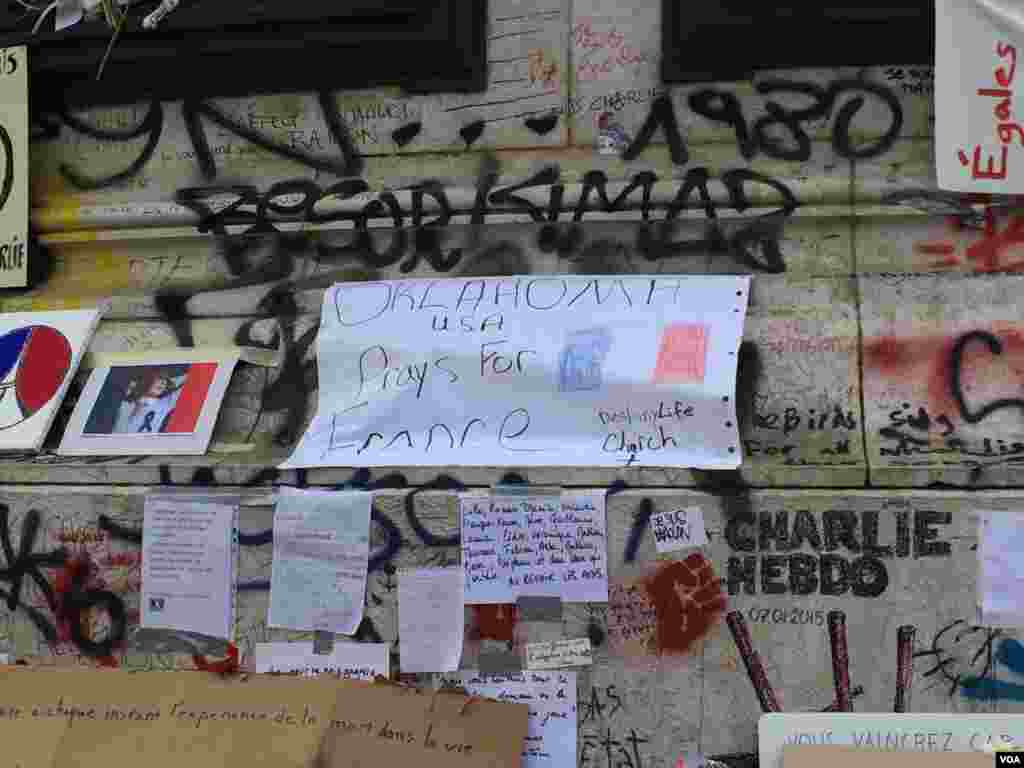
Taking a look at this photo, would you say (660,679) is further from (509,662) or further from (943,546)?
(943,546)

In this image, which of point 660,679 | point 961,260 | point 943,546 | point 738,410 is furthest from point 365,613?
point 961,260

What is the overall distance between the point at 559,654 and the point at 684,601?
0.39 meters

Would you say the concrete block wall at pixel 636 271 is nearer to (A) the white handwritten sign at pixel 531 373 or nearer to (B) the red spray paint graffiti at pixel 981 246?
(B) the red spray paint graffiti at pixel 981 246

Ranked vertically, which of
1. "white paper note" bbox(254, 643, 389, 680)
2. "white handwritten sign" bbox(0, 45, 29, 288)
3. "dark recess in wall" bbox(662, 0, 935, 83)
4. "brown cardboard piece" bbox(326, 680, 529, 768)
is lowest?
"brown cardboard piece" bbox(326, 680, 529, 768)

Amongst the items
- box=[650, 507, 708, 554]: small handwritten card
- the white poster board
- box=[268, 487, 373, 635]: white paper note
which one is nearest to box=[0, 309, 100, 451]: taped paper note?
box=[268, 487, 373, 635]: white paper note

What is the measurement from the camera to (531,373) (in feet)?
13.1

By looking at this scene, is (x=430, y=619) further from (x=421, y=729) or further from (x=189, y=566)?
(x=189, y=566)

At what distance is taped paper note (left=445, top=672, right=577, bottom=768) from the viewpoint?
11.9 feet

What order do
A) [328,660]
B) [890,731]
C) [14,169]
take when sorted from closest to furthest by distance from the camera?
[890,731]
[328,660]
[14,169]

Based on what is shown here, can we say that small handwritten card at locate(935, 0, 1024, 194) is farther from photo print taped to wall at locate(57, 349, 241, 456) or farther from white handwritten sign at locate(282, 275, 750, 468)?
photo print taped to wall at locate(57, 349, 241, 456)

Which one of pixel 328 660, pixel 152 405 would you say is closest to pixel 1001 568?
pixel 328 660

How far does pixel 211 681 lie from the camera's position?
3.67 m

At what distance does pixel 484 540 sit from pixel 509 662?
356 millimetres

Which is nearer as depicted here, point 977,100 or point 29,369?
point 977,100
